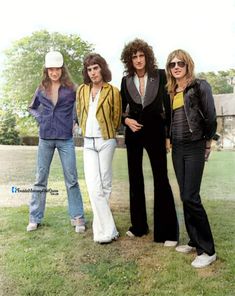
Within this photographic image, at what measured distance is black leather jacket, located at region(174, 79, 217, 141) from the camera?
157cm

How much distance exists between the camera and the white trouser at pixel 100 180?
6.02 ft

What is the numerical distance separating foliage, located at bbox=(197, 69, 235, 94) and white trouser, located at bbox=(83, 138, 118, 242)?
41cm

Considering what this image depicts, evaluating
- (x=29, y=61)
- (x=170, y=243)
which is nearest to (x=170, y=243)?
(x=170, y=243)

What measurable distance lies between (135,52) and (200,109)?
1.08 feet

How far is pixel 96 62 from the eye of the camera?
1.75m

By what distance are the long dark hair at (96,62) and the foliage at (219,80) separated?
1.08 ft

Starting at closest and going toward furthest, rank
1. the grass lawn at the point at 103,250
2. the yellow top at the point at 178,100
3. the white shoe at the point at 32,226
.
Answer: the grass lawn at the point at 103,250 → the yellow top at the point at 178,100 → the white shoe at the point at 32,226

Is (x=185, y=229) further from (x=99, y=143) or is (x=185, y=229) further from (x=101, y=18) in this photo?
(x=101, y=18)

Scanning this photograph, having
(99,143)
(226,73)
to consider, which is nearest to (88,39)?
(99,143)

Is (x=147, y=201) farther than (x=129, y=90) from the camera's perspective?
Yes

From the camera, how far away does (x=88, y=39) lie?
1.78 metres

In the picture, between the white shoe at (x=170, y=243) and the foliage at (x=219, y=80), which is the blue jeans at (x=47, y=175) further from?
the foliage at (x=219, y=80)

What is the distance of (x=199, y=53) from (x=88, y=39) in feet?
1.33

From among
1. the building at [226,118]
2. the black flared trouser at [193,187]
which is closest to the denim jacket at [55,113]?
→ the black flared trouser at [193,187]
